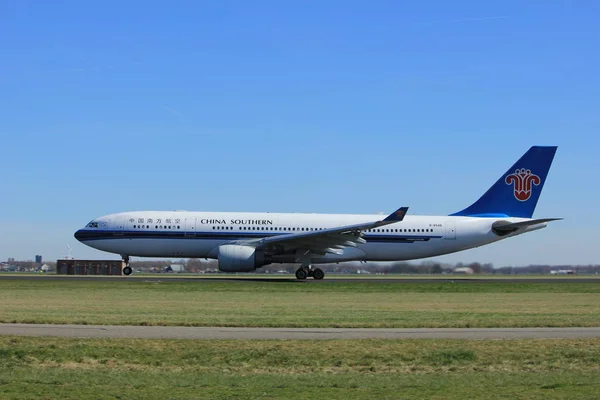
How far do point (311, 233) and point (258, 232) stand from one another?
156 inches

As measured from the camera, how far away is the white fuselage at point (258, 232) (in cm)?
4619

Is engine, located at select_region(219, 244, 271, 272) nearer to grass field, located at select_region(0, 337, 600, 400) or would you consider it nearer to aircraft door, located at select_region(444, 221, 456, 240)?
aircraft door, located at select_region(444, 221, 456, 240)

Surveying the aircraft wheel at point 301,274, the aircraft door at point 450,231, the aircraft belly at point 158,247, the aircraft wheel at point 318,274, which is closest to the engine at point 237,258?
the aircraft belly at point 158,247

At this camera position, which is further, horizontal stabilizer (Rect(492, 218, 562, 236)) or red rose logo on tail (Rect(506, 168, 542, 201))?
red rose logo on tail (Rect(506, 168, 542, 201))

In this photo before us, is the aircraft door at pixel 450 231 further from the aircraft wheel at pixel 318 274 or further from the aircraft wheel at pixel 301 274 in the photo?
the aircraft wheel at pixel 301 274

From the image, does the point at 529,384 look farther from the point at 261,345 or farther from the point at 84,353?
the point at 84,353

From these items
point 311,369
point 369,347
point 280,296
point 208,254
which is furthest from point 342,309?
point 208,254

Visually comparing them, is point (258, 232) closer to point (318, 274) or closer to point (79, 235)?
point (318, 274)

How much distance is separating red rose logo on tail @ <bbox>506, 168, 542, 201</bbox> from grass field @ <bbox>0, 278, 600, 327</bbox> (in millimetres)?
10035

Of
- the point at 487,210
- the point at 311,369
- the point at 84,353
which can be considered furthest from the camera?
the point at 487,210

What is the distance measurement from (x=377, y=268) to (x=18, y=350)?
48.1 m

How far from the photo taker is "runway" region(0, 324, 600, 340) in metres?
17.4

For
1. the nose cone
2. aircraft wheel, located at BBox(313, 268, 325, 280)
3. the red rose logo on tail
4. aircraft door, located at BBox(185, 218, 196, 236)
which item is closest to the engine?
aircraft door, located at BBox(185, 218, 196, 236)

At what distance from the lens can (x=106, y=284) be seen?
3706cm
